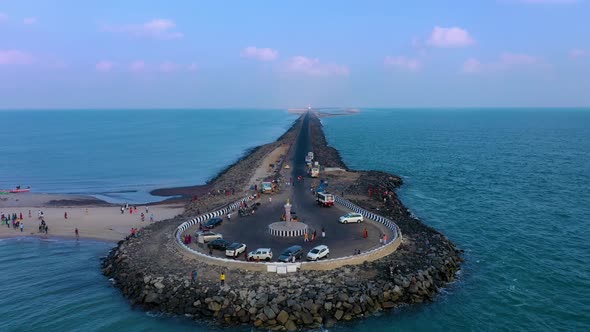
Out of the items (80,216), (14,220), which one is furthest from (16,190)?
(80,216)

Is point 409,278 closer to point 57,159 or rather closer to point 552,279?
point 552,279

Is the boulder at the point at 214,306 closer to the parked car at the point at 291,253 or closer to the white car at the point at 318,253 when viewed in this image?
the parked car at the point at 291,253

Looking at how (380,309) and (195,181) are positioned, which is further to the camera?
(195,181)

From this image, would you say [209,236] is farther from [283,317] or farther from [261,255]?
[283,317]

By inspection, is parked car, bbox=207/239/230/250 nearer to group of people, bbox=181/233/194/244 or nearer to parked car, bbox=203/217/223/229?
group of people, bbox=181/233/194/244

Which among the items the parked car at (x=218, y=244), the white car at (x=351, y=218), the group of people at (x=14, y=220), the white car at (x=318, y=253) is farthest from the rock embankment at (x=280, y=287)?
the group of people at (x=14, y=220)

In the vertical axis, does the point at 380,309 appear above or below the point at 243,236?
below

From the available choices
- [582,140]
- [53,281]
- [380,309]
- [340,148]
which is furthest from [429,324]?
[582,140]

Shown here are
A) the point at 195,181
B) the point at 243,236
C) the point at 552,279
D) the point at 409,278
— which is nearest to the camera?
the point at 409,278
